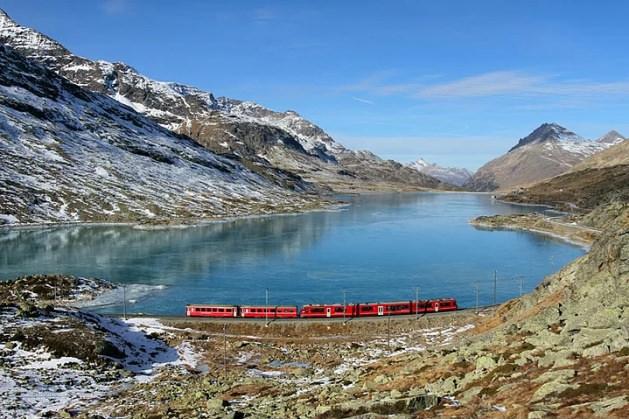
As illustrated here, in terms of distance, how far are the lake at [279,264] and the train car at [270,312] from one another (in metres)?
16.4

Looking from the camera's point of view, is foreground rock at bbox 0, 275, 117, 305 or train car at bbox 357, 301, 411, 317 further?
foreground rock at bbox 0, 275, 117, 305

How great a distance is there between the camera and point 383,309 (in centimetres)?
8944

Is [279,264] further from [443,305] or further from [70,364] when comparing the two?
[70,364]

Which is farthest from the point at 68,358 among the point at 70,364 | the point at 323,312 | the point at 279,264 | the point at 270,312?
the point at 279,264

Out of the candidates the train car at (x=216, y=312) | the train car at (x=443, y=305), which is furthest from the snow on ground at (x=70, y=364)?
the train car at (x=443, y=305)

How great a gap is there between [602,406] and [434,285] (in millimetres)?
97572

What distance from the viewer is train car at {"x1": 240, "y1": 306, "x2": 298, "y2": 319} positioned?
87.4 m

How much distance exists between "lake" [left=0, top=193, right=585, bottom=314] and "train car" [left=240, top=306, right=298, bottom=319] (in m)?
16.4

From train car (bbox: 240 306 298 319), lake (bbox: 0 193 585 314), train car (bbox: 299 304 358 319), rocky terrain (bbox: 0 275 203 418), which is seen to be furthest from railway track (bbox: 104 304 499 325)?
lake (bbox: 0 193 585 314)

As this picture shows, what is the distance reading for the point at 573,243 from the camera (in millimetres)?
192375

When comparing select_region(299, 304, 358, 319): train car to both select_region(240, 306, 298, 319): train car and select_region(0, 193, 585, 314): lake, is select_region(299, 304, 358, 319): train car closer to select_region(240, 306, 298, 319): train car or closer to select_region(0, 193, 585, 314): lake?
select_region(240, 306, 298, 319): train car

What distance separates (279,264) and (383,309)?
5737cm

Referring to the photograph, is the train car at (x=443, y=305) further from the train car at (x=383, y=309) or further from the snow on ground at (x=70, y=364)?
the snow on ground at (x=70, y=364)

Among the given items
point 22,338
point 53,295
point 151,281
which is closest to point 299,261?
point 151,281
